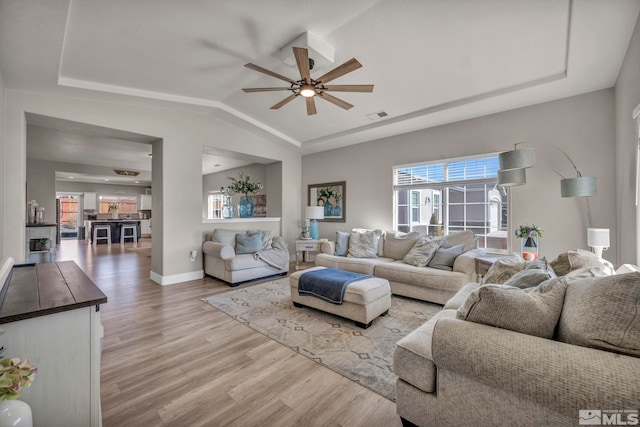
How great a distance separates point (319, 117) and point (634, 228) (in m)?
4.28

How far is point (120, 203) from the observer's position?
40.7 feet

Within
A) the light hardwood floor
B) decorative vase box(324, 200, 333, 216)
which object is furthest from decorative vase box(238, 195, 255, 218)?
the light hardwood floor

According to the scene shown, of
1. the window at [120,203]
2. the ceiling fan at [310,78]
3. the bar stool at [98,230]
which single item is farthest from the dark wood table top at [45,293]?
the window at [120,203]

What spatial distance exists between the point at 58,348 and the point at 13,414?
338mm

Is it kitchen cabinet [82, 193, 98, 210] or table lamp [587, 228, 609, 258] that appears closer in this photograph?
table lamp [587, 228, 609, 258]

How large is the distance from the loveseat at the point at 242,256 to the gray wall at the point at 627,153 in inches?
178

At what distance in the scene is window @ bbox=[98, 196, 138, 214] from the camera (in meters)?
11.7

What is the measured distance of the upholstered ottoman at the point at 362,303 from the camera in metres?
2.78

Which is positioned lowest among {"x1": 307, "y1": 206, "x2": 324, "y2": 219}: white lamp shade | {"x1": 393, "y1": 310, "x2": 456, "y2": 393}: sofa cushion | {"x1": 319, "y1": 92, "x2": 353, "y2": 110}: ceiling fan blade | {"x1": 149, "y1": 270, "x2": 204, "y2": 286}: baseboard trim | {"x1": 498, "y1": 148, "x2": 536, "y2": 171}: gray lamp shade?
{"x1": 149, "y1": 270, "x2": 204, "y2": 286}: baseboard trim

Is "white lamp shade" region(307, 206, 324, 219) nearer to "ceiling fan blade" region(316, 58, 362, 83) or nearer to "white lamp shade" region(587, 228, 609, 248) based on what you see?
"ceiling fan blade" region(316, 58, 362, 83)

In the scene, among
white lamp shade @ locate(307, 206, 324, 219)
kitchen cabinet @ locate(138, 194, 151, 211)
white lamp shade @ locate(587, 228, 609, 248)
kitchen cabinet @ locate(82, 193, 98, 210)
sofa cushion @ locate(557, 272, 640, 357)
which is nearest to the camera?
sofa cushion @ locate(557, 272, 640, 357)

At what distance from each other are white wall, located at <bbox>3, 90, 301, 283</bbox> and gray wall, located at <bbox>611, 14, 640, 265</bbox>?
17.8 feet

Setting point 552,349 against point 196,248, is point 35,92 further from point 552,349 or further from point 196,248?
point 552,349

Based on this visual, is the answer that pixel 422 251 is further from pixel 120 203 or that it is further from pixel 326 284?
pixel 120 203
